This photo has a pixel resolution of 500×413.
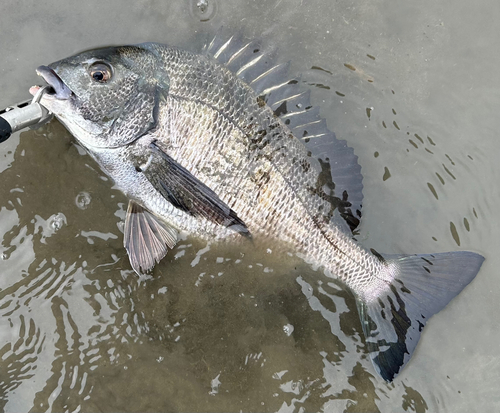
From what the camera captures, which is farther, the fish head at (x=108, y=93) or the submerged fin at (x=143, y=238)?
the submerged fin at (x=143, y=238)

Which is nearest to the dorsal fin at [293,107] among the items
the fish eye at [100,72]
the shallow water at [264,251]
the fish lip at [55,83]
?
the shallow water at [264,251]

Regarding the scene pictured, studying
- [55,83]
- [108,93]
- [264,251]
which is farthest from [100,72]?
[264,251]

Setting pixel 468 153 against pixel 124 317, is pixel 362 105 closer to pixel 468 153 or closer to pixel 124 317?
pixel 468 153

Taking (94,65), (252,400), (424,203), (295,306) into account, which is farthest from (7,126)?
(424,203)

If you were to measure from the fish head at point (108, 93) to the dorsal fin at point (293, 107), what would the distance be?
0.43 meters

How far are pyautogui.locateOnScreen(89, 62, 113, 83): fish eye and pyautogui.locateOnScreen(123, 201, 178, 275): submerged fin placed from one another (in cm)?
76

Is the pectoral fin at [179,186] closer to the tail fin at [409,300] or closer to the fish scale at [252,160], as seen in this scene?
the fish scale at [252,160]

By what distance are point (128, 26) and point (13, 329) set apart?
A: 203 cm

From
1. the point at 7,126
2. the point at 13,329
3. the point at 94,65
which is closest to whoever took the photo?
the point at 7,126

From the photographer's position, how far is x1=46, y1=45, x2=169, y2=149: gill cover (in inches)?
88.0

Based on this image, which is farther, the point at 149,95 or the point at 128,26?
the point at 128,26

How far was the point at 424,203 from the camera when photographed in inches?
104

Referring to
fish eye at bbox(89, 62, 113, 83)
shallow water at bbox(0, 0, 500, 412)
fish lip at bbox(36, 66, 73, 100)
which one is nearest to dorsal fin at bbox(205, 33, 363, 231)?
shallow water at bbox(0, 0, 500, 412)

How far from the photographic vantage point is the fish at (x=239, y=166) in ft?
7.61
